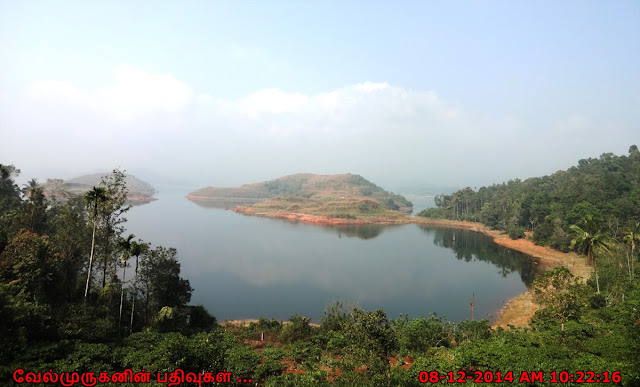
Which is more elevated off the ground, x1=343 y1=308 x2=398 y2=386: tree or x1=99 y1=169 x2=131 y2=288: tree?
x1=99 y1=169 x2=131 y2=288: tree

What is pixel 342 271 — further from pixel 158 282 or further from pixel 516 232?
pixel 516 232

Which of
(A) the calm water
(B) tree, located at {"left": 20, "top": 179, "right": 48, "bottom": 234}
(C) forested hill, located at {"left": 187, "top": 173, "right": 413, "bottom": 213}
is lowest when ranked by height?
(A) the calm water

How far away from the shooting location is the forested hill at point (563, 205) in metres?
42.3

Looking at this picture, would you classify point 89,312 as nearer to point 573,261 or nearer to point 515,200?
point 573,261

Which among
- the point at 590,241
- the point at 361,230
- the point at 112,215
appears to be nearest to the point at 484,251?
the point at 361,230

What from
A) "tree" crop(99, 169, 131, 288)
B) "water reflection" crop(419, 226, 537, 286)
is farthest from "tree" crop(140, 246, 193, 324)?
"water reflection" crop(419, 226, 537, 286)

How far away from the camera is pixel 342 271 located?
36.4 metres

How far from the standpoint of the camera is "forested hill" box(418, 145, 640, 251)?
1666 inches

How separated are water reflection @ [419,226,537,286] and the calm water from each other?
0.37 ft

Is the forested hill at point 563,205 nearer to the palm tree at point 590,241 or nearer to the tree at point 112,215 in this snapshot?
the palm tree at point 590,241

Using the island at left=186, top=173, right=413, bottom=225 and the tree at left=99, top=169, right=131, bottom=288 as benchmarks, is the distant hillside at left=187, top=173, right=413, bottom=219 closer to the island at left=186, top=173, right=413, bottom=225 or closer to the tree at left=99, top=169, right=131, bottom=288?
the island at left=186, top=173, right=413, bottom=225

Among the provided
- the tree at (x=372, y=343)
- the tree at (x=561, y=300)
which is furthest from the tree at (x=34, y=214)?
the tree at (x=561, y=300)

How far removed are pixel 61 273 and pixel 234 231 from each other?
167 ft

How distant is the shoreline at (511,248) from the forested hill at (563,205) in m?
1.95
